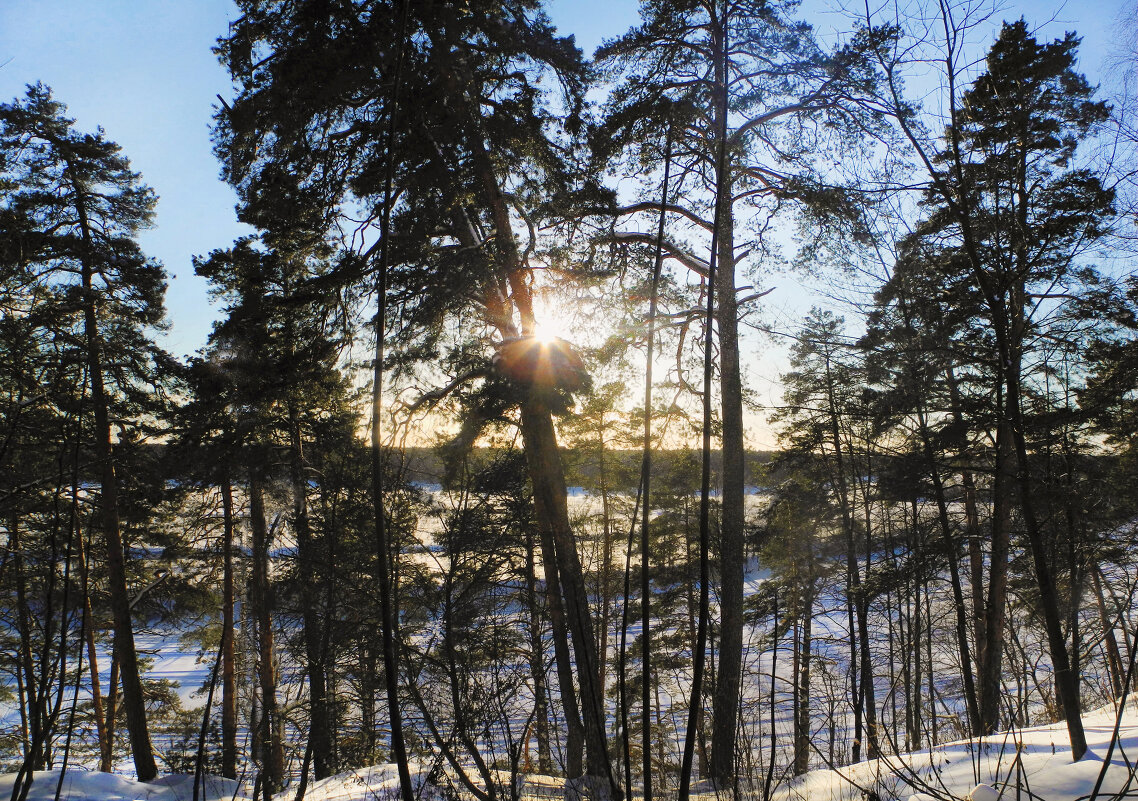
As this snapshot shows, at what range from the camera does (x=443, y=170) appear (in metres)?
7.36

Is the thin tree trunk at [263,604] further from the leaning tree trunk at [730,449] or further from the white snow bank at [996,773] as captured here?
the white snow bank at [996,773]

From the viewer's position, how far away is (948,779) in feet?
15.7

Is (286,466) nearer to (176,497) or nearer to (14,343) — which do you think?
(176,497)

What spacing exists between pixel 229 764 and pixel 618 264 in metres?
11.3

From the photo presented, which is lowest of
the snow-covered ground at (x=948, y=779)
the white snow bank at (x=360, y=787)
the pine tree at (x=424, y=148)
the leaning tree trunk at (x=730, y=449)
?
the white snow bank at (x=360, y=787)

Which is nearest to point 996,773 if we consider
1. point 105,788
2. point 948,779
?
point 948,779

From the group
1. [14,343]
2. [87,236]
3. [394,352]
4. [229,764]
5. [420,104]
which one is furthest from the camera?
[229,764]

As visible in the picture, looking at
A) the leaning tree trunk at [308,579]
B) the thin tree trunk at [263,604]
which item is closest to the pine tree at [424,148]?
the leaning tree trunk at [308,579]

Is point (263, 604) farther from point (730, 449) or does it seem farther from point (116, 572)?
point (730, 449)

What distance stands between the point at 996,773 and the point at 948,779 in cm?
159

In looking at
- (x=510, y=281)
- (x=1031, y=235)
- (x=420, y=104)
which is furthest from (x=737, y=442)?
(x=420, y=104)

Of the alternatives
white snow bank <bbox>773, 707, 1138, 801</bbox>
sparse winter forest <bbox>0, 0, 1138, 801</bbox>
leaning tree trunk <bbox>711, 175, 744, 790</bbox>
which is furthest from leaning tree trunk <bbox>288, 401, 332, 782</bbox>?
white snow bank <bbox>773, 707, 1138, 801</bbox>

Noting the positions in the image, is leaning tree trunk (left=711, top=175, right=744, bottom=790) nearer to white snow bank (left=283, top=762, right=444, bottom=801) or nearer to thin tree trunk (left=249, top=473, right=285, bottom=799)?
white snow bank (left=283, top=762, right=444, bottom=801)

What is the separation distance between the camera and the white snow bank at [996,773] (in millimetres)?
3625
